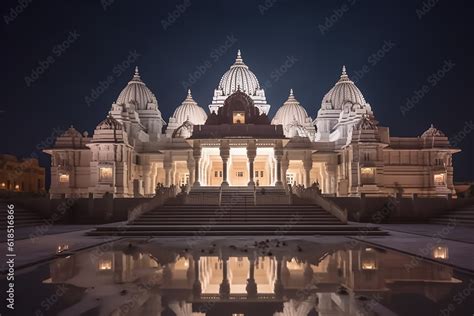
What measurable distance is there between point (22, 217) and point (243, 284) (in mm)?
24840

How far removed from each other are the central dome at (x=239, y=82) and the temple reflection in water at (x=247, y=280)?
136 feet

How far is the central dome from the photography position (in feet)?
181

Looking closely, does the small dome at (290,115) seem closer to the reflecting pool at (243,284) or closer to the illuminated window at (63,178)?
the illuminated window at (63,178)

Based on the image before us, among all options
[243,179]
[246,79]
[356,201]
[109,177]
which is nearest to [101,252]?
[356,201]

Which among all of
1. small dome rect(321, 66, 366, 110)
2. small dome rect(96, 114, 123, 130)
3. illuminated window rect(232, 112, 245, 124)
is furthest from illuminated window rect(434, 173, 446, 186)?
small dome rect(96, 114, 123, 130)

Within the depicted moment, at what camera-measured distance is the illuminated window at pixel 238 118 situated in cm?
3832

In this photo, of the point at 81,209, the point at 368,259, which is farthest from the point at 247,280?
the point at 81,209

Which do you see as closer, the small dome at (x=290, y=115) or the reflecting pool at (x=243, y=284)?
the reflecting pool at (x=243, y=284)

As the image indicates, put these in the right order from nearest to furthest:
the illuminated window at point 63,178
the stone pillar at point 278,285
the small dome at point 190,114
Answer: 1. the stone pillar at point 278,285
2. the illuminated window at point 63,178
3. the small dome at point 190,114

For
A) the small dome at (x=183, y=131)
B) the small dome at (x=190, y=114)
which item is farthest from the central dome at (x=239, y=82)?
the small dome at (x=183, y=131)

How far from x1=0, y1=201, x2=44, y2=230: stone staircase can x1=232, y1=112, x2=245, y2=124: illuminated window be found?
17.4 m

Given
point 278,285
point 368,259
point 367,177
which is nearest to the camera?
point 278,285

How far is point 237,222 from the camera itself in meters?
24.0

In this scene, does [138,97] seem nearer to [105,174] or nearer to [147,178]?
[147,178]
